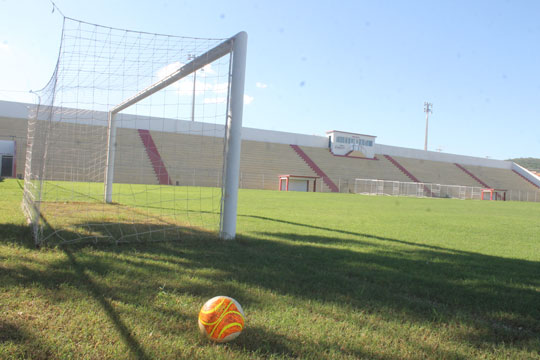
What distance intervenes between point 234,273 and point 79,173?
1898cm

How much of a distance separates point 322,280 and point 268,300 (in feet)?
2.66

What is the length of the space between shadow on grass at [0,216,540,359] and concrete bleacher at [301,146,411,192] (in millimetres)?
32958

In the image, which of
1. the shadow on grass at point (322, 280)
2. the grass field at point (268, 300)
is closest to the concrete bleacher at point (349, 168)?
the shadow on grass at point (322, 280)

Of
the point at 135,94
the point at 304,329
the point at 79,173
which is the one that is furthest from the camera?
the point at 79,173

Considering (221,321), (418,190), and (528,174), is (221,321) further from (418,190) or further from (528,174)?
(528,174)

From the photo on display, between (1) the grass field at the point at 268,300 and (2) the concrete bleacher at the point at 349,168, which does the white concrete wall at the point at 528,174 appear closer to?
(2) the concrete bleacher at the point at 349,168

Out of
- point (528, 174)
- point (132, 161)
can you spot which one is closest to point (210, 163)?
point (132, 161)

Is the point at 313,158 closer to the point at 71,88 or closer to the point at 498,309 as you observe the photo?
the point at 71,88

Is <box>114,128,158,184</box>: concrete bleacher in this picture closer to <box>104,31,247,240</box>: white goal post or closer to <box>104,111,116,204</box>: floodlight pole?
<box>104,111,116,204</box>: floodlight pole

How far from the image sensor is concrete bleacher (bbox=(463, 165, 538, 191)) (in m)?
49.9

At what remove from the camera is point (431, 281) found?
369 cm

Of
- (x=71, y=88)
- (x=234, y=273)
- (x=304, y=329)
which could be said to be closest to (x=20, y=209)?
(x=71, y=88)

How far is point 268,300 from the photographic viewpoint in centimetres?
283

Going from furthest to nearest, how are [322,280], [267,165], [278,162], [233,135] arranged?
[278,162] → [267,165] → [233,135] → [322,280]
